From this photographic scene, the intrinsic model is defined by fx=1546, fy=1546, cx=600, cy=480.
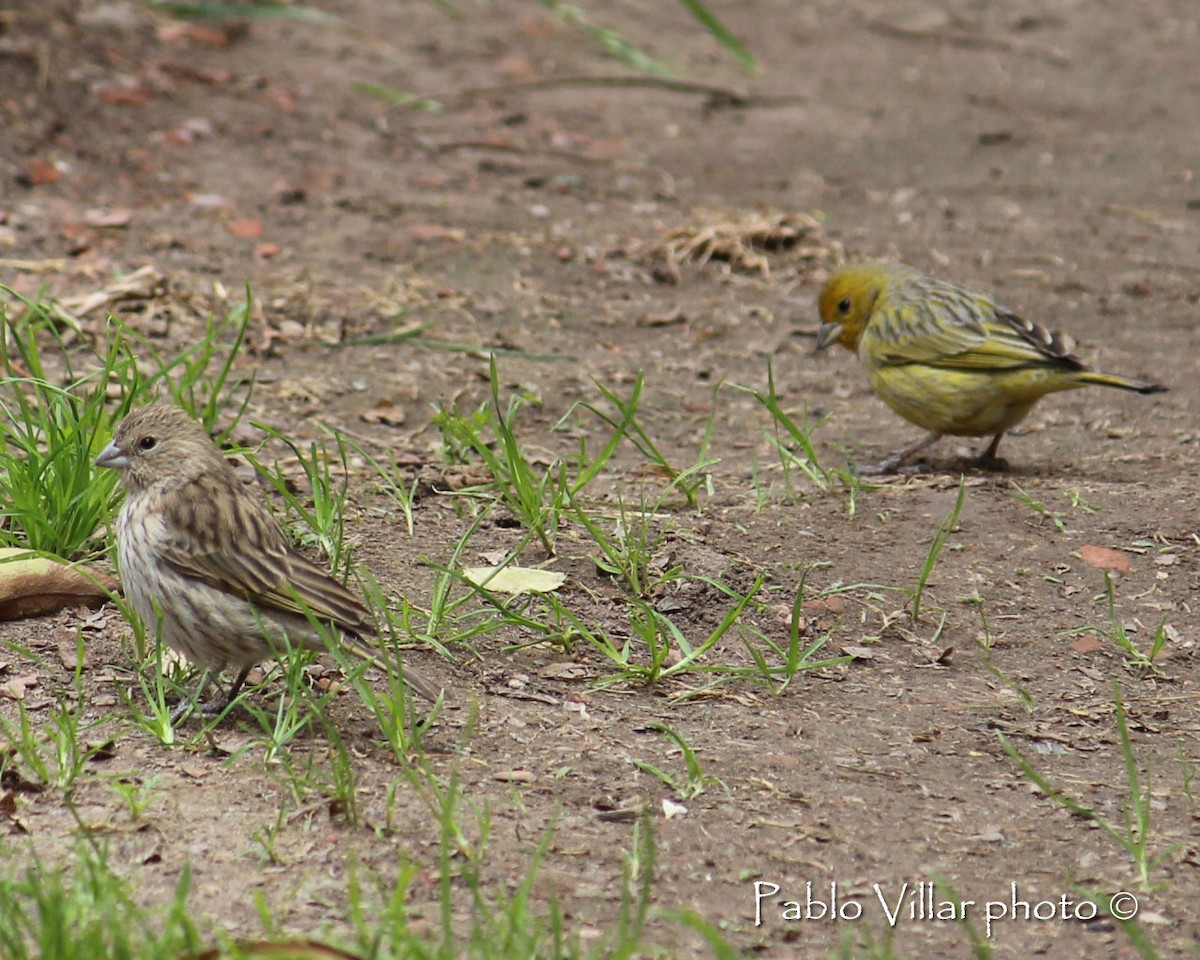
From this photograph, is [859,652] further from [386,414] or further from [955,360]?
[386,414]

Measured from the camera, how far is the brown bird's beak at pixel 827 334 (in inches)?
291

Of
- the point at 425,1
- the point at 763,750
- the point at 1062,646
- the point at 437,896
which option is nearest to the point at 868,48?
the point at 425,1

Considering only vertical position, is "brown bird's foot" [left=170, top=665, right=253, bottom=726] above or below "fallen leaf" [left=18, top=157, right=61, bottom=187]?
below

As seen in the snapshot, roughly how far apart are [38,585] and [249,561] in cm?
82

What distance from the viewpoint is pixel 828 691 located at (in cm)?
474

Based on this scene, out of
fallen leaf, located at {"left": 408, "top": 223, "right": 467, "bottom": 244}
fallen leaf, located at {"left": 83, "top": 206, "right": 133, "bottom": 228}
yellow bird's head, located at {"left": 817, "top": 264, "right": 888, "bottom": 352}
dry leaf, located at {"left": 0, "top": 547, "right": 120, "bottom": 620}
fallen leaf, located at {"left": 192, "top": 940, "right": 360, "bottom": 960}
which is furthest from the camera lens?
fallen leaf, located at {"left": 408, "top": 223, "right": 467, "bottom": 244}

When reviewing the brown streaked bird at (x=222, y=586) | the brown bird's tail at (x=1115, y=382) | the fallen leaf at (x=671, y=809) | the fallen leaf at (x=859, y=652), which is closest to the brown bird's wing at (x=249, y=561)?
the brown streaked bird at (x=222, y=586)

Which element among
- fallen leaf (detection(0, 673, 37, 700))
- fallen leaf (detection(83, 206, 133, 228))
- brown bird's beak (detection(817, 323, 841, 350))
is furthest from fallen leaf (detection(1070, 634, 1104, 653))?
fallen leaf (detection(83, 206, 133, 228))

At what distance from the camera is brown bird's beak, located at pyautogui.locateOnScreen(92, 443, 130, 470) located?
4.73 m

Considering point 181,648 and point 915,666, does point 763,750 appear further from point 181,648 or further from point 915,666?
point 181,648

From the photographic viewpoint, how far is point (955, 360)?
22.0 feet

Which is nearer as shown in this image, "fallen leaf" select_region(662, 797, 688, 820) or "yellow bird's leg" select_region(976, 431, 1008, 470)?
"fallen leaf" select_region(662, 797, 688, 820)

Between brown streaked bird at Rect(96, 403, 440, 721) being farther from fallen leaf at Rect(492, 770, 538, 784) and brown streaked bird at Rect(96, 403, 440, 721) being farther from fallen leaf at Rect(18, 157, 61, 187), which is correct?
fallen leaf at Rect(18, 157, 61, 187)

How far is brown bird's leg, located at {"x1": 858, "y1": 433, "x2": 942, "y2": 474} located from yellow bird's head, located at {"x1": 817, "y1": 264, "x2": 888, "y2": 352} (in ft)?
2.31
